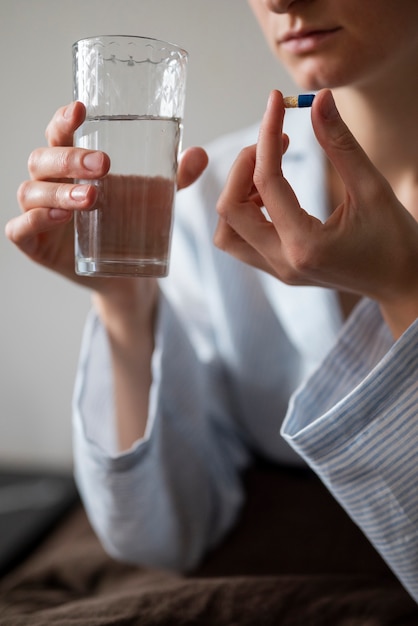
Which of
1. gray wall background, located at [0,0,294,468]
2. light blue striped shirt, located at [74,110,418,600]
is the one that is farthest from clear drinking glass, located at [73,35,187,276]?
gray wall background, located at [0,0,294,468]

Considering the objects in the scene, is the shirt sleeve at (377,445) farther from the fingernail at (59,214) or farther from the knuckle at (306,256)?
the fingernail at (59,214)

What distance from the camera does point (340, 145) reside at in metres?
0.63

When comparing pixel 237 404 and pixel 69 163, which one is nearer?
pixel 69 163

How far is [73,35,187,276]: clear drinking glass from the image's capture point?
2.20 ft

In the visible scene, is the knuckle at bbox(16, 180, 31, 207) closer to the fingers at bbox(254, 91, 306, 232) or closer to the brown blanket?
the fingers at bbox(254, 91, 306, 232)

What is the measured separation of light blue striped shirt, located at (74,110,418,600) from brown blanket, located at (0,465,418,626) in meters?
0.04

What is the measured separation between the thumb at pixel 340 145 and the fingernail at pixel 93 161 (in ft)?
0.64

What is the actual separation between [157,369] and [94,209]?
46 centimetres

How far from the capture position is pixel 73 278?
35.7 inches

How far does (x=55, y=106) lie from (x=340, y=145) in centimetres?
107

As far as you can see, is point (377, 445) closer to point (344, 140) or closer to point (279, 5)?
point (344, 140)

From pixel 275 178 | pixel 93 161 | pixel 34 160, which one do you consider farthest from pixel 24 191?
pixel 275 178

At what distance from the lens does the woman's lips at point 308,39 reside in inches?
33.3

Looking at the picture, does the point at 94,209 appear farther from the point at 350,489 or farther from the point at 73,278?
the point at 350,489
